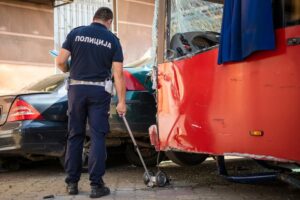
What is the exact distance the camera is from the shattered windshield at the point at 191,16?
17.8ft

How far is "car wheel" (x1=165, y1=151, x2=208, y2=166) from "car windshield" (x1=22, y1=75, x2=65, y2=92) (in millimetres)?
2086

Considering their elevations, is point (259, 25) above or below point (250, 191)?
above

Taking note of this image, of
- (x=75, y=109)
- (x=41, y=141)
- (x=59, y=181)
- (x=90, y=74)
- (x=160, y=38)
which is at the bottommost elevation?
(x=59, y=181)

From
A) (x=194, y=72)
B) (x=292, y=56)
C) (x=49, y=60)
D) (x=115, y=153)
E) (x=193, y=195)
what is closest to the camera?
(x=292, y=56)

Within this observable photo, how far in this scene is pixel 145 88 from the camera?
6.41 metres

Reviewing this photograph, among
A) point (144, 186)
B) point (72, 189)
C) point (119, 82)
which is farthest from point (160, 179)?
point (119, 82)

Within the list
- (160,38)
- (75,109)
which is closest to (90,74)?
(75,109)

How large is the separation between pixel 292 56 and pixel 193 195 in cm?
206

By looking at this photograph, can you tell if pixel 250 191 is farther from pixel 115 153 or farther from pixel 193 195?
pixel 115 153

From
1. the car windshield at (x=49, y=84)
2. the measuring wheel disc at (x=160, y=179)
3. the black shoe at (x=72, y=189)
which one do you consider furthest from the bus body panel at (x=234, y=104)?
the car windshield at (x=49, y=84)

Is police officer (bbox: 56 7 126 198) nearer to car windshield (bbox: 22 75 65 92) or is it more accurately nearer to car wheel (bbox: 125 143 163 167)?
car windshield (bbox: 22 75 65 92)

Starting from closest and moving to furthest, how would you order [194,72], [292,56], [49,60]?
1. [292,56]
2. [194,72]
3. [49,60]

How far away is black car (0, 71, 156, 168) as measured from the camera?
6.17m

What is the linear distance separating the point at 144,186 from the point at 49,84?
7.61 ft
